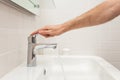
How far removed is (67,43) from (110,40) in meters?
0.34

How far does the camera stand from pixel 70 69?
134cm

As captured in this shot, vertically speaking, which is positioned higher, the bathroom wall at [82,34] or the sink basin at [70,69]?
the bathroom wall at [82,34]

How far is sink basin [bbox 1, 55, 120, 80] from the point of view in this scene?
2.94 ft

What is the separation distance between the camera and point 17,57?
40.3 inches

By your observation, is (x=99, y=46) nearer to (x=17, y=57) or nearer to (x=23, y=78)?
(x=17, y=57)

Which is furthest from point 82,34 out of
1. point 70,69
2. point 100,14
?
point 100,14

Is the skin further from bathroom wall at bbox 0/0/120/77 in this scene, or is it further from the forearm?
bathroom wall at bbox 0/0/120/77

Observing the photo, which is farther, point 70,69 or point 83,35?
point 83,35

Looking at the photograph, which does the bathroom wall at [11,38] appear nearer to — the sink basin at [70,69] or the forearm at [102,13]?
the sink basin at [70,69]

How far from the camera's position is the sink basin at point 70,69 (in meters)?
0.90

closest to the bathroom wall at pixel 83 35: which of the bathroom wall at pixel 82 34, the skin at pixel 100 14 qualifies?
the bathroom wall at pixel 82 34

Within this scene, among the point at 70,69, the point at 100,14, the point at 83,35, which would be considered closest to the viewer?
the point at 100,14

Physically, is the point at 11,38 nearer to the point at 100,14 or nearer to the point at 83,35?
the point at 100,14

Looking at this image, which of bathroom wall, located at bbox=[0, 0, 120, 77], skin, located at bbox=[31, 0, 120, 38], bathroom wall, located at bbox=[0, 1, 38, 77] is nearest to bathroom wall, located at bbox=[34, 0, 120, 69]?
bathroom wall, located at bbox=[0, 0, 120, 77]
